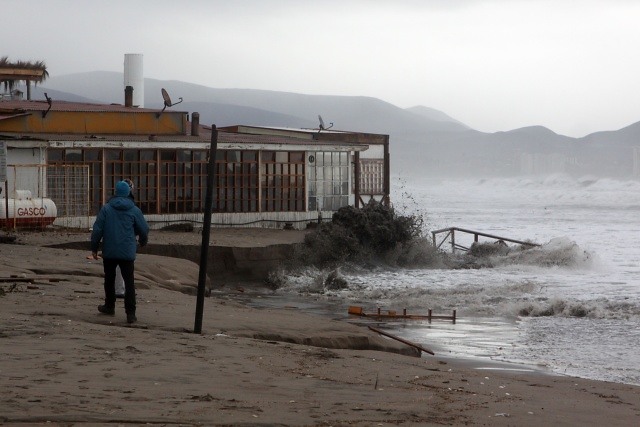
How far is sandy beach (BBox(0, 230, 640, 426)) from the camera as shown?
7.39 meters

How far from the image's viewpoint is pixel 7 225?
25.5 meters

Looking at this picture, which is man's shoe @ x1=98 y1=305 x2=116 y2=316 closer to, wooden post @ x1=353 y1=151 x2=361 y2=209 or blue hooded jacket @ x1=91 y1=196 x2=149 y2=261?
blue hooded jacket @ x1=91 y1=196 x2=149 y2=261

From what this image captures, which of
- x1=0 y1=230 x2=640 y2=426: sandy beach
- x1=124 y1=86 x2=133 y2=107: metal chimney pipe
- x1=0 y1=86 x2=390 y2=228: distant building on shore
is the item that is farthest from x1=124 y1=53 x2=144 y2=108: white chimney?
x1=0 y1=230 x2=640 y2=426: sandy beach

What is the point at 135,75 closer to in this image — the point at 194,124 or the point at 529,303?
the point at 194,124

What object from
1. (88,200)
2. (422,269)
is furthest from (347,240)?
(88,200)

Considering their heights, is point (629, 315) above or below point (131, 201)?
below

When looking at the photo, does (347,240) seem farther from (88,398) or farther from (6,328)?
(88,398)

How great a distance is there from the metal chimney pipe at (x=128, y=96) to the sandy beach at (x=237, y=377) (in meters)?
24.5

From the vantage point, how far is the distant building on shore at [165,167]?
90.2 feet

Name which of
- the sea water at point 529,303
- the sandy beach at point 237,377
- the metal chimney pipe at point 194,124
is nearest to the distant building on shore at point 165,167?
the metal chimney pipe at point 194,124

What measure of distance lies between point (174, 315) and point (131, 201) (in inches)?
67.5

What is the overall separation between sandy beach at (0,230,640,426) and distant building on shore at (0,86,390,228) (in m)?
13.0

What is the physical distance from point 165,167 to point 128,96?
9.98 m

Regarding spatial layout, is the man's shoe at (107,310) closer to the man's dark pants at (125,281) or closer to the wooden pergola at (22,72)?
the man's dark pants at (125,281)
